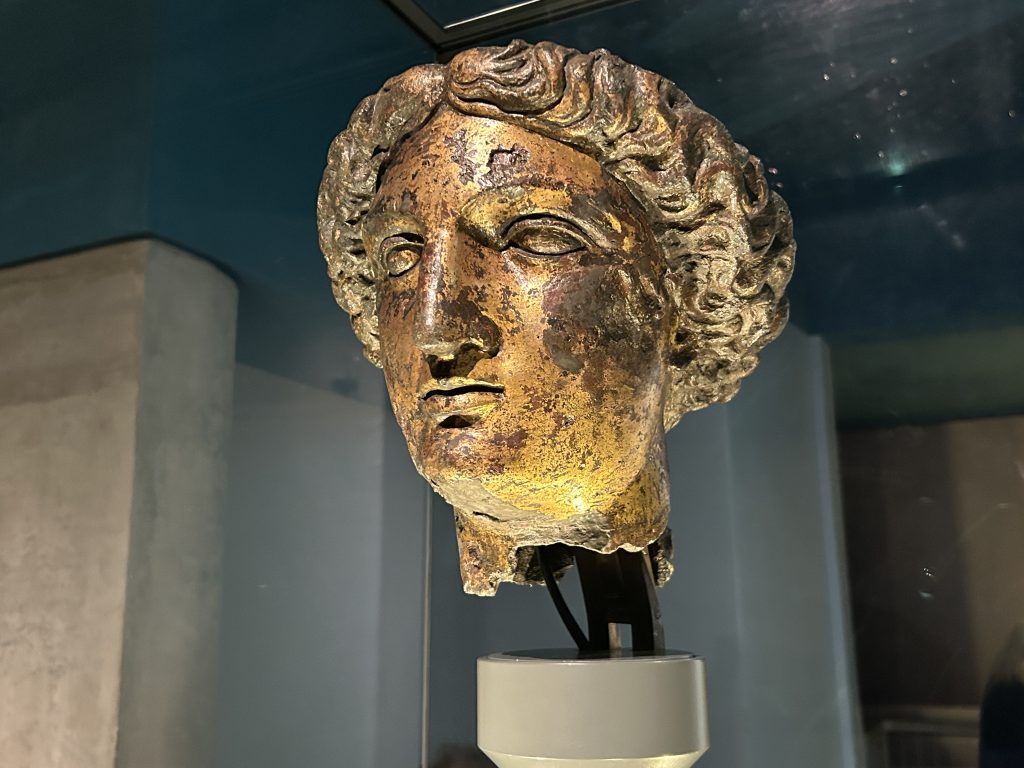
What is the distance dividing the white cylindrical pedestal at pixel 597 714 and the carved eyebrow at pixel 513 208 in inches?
23.6

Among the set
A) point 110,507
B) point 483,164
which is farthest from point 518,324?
point 110,507

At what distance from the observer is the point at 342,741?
2.02 meters

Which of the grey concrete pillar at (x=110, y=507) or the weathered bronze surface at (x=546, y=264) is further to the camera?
the grey concrete pillar at (x=110, y=507)

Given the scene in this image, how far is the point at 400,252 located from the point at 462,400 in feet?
0.86

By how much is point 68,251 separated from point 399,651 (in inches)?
43.9

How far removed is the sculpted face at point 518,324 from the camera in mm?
1236

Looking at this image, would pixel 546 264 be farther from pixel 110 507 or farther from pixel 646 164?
pixel 110 507

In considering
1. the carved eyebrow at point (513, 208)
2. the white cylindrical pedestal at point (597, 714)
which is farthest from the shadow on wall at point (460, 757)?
the carved eyebrow at point (513, 208)

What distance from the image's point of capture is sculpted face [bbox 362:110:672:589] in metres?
1.24

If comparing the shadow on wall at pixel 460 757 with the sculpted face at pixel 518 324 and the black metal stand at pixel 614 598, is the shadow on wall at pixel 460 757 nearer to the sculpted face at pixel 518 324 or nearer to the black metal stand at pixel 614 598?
the black metal stand at pixel 614 598

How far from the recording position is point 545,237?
1290mm

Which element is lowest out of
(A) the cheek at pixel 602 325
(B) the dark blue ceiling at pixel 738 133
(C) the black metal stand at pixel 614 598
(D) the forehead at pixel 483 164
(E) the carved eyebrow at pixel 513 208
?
(C) the black metal stand at pixel 614 598

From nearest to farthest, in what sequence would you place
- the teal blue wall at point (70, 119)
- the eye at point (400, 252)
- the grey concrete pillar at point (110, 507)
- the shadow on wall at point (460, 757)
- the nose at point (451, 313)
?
the nose at point (451, 313) → the eye at point (400, 252) → the grey concrete pillar at point (110, 507) → the teal blue wall at point (70, 119) → the shadow on wall at point (460, 757)

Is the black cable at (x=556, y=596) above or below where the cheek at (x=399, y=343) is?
below
